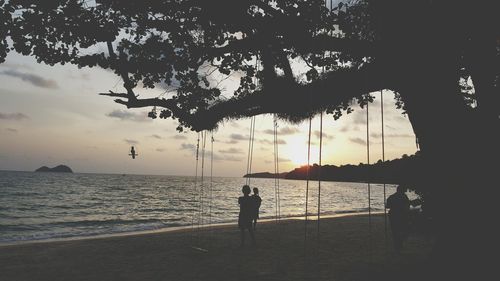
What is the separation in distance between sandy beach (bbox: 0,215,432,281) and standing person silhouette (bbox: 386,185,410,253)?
1.67 feet

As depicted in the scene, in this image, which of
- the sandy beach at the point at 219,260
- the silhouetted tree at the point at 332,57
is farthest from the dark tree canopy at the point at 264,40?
the sandy beach at the point at 219,260

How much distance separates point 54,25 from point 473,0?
24.2 feet

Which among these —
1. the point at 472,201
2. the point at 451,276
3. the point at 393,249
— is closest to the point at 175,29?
the point at 472,201

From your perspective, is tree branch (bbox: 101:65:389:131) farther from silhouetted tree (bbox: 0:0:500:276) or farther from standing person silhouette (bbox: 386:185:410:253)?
standing person silhouette (bbox: 386:185:410:253)

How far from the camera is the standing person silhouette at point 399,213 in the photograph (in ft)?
34.3

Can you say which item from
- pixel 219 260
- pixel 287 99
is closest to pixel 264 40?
pixel 287 99

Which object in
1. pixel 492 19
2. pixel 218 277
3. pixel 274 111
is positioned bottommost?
pixel 218 277

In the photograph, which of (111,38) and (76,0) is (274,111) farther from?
(76,0)

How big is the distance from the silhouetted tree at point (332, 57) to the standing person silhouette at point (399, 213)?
3.76m

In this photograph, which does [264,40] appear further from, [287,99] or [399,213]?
[399,213]

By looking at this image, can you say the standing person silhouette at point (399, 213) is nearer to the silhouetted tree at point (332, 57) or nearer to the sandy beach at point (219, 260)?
the sandy beach at point (219, 260)

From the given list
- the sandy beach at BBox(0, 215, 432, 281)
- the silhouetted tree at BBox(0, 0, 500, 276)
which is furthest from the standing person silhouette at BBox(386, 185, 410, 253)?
the silhouetted tree at BBox(0, 0, 500, 276)

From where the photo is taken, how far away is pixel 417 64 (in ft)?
19.8

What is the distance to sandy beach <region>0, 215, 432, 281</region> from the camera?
8.46 m
